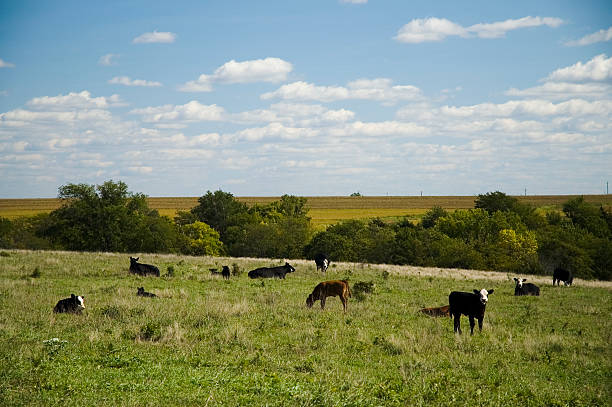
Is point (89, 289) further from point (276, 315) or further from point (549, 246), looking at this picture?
point (549, 246)

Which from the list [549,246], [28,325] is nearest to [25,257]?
[28,325]

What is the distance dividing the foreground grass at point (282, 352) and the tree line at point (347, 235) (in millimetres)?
39109

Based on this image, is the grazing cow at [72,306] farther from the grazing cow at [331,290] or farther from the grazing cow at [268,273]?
the grazing cow at [268,273]

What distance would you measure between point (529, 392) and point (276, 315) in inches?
337

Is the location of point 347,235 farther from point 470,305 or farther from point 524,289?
point 470,305

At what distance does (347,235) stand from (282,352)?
2598 inches

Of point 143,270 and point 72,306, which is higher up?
point 72,306

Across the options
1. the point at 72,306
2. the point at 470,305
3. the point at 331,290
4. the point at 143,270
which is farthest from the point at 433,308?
the point at 143,270

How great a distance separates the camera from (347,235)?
7762 cm

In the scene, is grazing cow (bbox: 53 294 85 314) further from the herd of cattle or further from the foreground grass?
the foreground grass

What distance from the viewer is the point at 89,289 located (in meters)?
21.0

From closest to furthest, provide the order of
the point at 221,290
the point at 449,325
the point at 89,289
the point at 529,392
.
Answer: the point at 529,392
the point at 449,325
the point at 89,289
the point at 221,290

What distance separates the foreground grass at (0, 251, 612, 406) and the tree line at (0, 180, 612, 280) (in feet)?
128

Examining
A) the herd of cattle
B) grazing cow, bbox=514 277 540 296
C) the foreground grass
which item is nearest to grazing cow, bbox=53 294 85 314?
the herd of cattle
